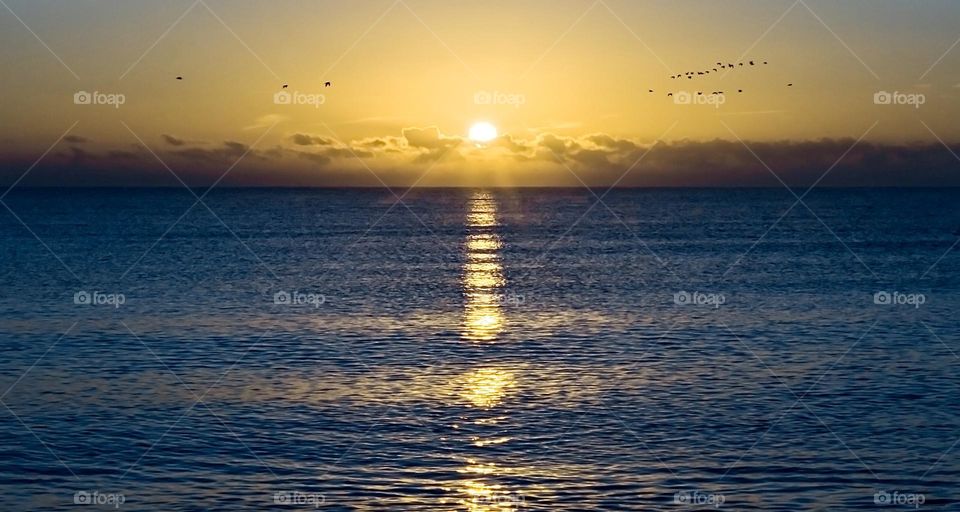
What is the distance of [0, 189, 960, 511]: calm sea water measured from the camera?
86.0ft

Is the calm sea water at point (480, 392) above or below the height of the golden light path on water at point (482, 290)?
Answer: below

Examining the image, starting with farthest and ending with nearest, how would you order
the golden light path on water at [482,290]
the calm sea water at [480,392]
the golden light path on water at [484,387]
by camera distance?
the golden light path on water at [482,290], the calm sea water at [480,392], the golden light path on water at [484,387]

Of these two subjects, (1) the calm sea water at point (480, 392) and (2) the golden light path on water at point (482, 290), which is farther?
(2) the golden light path on water at point (482, 290)

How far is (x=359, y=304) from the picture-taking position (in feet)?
210

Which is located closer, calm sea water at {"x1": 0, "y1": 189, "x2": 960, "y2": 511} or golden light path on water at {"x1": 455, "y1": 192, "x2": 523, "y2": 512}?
golden light path on water at {"x1": 455, "y1": 192, "x2": 523, "y2": 512}

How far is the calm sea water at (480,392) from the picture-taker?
86.0 feet

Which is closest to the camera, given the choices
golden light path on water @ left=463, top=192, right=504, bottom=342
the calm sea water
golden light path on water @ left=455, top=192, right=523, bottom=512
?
golden light path on water @ left=455, top=192, right=523, bottom=512

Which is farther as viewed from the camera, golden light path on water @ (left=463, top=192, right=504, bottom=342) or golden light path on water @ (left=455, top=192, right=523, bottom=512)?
golden light path on water @ (left=463, top=192, right=504, bottom=342)

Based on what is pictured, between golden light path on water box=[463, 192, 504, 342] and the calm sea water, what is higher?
golden light path on water box=[463, 192, 504, 342]

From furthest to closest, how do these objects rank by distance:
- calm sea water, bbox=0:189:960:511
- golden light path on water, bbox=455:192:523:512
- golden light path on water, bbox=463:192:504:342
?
golden light path on water, bbox=463:192:504:342, calm sea water, bbox=0:189:960:511, golden light path on water, bbox=455:192:523:512

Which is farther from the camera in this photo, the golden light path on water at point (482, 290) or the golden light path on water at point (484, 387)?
the golden light path on water at point (482, 290)

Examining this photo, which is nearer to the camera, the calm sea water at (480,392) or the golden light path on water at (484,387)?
the golden light path on water at (484,387)

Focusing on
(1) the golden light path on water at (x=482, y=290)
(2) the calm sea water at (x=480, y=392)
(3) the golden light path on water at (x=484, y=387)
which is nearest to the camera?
(3) the golden light path on water at (x=484, y=387)

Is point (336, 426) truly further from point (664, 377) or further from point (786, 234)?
point (786, 234)
